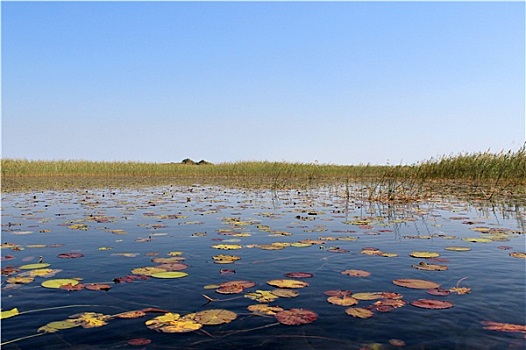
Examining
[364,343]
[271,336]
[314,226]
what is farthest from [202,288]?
[314,226]

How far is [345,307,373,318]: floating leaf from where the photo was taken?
2811 millimetres

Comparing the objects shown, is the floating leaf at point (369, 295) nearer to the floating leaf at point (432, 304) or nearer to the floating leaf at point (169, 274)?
the floating leaf at point (432, 304)

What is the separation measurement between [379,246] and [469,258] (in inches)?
40.9

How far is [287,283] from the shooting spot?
3.54 meters

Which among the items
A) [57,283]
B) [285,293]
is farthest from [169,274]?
[285,293]

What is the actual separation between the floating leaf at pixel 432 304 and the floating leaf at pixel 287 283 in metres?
0.91

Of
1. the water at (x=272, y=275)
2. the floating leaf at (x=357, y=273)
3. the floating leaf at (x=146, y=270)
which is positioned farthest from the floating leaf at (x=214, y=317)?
the floating leaf at (x=357, y=273)

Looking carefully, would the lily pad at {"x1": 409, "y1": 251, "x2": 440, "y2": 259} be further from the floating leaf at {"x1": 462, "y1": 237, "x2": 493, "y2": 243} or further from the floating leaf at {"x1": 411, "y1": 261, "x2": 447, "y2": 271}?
the floating leaf at {"x1": 462, "y1": 237, "x2": 493, "y2": 243}

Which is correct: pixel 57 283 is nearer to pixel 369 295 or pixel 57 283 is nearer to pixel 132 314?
pixel 132 314

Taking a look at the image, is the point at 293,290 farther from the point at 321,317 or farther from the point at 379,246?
the point at 379,246

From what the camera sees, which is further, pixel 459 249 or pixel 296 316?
pixel 459 249

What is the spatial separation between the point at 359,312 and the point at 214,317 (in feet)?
3.24

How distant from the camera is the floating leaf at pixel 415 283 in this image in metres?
3.45

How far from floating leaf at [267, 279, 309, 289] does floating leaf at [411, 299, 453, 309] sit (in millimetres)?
906
